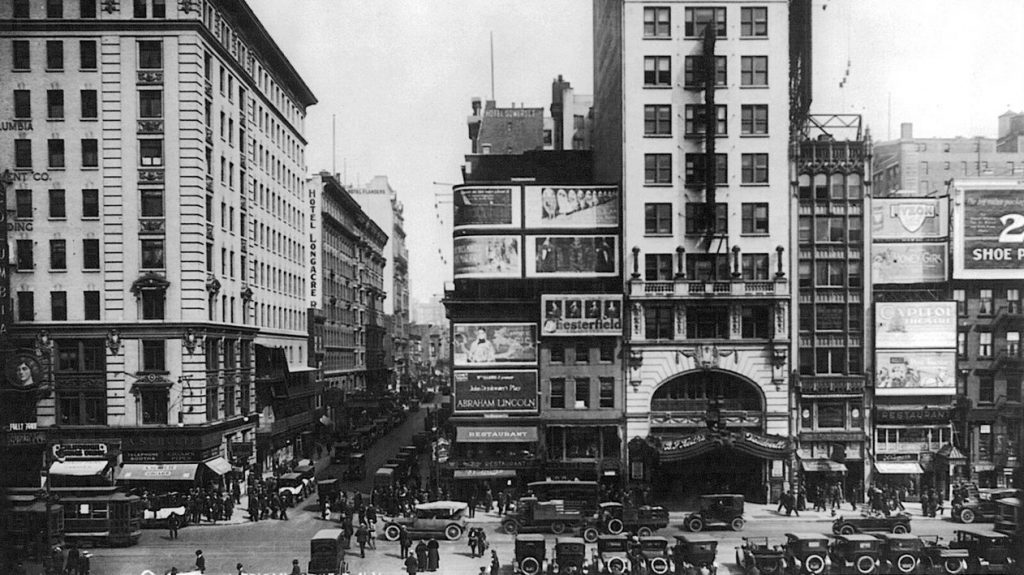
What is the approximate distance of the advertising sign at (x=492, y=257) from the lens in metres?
53.7

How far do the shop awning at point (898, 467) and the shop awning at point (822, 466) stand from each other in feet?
7.20

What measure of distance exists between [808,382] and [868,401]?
406 centimetres

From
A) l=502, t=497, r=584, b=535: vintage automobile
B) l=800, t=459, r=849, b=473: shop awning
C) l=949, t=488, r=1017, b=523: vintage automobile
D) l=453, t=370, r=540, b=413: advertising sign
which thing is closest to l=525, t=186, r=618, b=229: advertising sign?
l=453, t=370, r=540, b=413: advertising sign

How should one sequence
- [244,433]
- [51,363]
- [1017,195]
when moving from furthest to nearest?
[244,433], [1017,195], [51,363]

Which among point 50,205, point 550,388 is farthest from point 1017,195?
point 50,205

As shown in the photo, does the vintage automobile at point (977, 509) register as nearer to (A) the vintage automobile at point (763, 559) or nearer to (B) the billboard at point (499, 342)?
(A) the vintage automobile at point (763, 559)

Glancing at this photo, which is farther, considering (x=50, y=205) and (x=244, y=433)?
(x=244, y=433)

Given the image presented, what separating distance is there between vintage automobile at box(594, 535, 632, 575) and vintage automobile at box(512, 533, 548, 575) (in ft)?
7.68

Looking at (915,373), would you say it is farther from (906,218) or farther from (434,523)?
(434,523)

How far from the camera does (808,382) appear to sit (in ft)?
173

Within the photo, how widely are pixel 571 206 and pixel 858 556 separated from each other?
27164 mm

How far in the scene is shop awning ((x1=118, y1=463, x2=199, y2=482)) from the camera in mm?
47875

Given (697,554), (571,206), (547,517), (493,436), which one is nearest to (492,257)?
(571,206)

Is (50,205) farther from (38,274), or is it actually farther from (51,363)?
(51,363)
